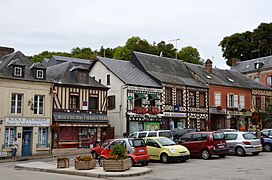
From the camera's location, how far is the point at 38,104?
28.2m

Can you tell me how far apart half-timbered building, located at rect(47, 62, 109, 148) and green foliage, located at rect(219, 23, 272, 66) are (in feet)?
119

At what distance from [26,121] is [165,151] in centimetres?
1245

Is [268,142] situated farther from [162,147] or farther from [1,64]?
[1,64]

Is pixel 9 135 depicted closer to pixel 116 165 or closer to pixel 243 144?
pixel 116 165

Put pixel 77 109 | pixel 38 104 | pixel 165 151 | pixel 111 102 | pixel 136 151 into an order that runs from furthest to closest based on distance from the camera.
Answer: pixel 111 102, pixel 77 109, pixel 38 104, pixel 165 151, pixel 136 151

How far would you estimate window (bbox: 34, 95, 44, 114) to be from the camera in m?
28.1

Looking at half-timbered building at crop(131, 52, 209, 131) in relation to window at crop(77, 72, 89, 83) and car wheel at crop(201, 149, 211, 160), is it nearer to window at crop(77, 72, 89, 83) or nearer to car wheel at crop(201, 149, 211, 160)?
window at crop(77, 72, 89, 83)

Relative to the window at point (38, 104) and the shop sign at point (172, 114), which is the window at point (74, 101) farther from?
the shop sign at point (172, 114)

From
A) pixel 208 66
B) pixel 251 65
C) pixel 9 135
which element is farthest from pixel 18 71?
pixel 251 65

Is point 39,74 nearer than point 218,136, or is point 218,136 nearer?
point 218,136

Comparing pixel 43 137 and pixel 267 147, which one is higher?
pixel 43 137

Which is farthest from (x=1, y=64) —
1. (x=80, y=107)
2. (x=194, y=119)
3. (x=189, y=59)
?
(x=189, y=59)

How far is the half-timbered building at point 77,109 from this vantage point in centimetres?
2878

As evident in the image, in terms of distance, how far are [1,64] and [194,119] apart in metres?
18.6
